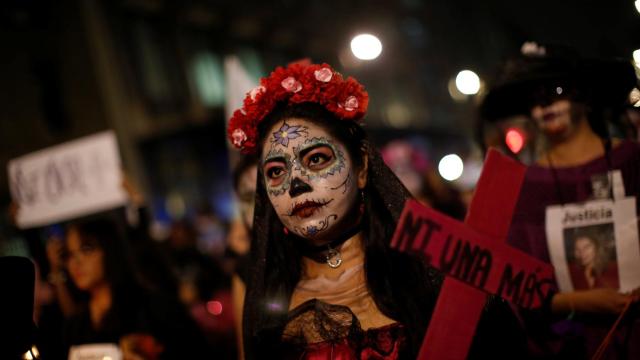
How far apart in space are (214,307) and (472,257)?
5.11 m

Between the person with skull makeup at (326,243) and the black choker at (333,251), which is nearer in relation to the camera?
the person with skull makeup at (326,243)

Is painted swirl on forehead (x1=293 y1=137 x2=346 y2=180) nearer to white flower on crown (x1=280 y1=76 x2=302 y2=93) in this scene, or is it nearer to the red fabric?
white flower on crown (x1=280 y1=76 x2=302 y2=93)

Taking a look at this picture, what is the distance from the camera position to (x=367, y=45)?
3668mm

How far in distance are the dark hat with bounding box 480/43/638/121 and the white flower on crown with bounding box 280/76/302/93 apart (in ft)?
4.71

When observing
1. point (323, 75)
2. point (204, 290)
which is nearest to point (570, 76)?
point (323, 75)

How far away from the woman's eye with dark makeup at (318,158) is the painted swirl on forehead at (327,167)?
19mm

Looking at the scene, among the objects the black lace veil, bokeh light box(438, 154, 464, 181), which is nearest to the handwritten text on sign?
the black lace veil

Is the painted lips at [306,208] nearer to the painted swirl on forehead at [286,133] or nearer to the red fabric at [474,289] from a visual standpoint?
the painted swirl on forehead at [286,133]

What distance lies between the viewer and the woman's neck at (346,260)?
8.61 ft

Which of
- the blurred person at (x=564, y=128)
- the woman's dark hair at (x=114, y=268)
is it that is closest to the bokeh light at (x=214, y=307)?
the woman's dark hair at (x=114, y=268)

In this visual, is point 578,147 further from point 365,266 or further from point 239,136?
point 239,136

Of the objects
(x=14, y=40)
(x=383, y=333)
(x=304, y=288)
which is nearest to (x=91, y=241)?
(x=304, y=288)

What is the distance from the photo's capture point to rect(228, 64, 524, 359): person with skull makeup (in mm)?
2441

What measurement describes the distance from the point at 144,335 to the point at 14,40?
58.8 feet
